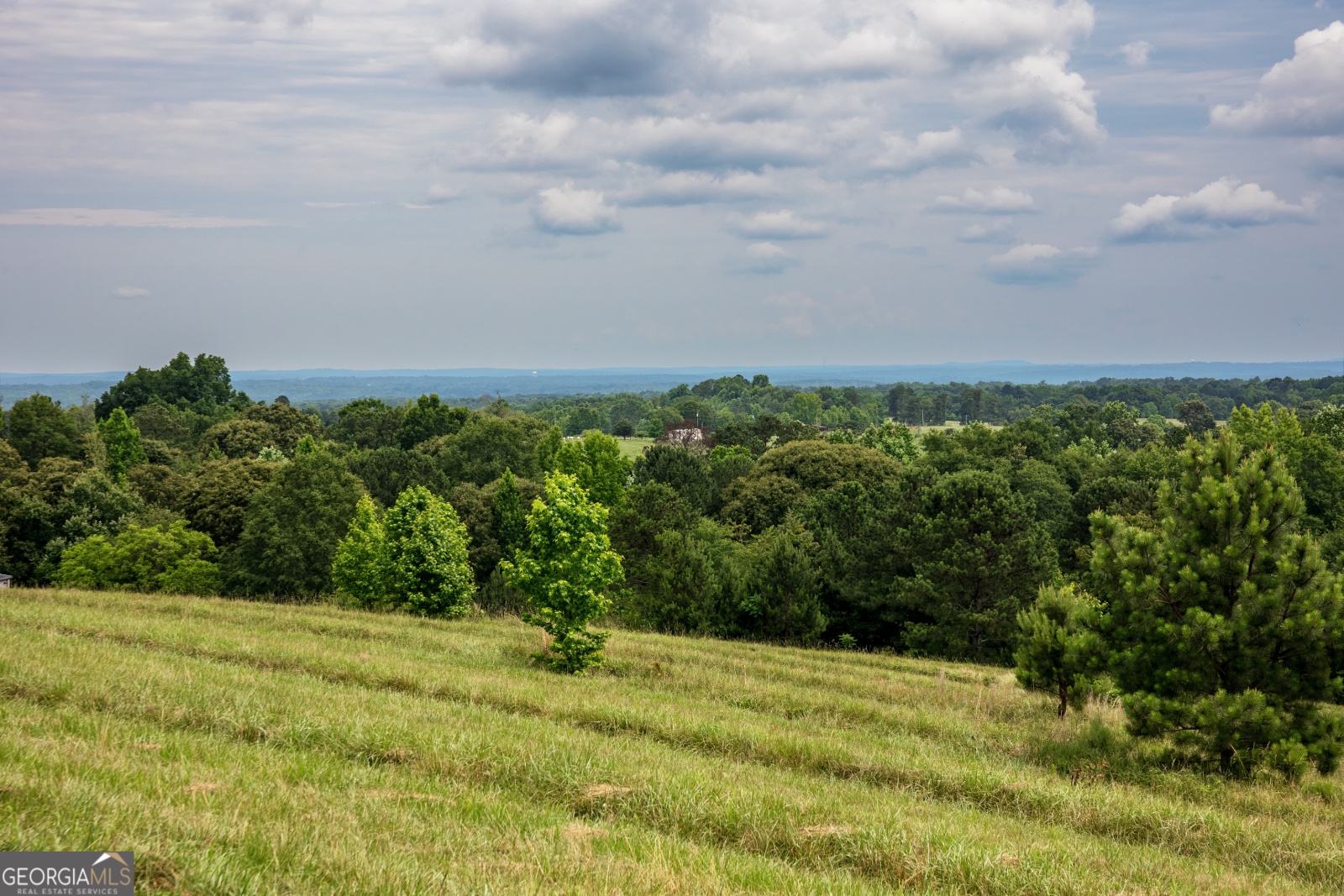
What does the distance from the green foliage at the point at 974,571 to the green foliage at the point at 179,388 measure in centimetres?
13171

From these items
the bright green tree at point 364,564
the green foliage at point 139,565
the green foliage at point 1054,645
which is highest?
the green foliage at point 1054,645

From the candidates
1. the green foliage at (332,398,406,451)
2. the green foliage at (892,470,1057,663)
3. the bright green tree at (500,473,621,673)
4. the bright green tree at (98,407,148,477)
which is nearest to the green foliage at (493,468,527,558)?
the green foliage at (892,470,1057,663)

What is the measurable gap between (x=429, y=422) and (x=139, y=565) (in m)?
65.3

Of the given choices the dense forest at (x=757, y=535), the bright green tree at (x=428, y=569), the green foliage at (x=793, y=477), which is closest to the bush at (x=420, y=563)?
the bright green tree at (x=428, y=569)

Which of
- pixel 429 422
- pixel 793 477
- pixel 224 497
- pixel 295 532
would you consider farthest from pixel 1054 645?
pixel 429 422

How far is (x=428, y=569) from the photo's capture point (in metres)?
37.0

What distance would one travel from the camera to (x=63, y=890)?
6426 mm

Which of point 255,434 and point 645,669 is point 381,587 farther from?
point 255,434

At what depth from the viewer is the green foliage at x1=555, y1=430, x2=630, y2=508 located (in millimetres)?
79375

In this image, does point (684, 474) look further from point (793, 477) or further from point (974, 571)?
point (974, 571)

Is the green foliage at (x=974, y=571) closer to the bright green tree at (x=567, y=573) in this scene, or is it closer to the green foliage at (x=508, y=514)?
the bright green tree at (x=567, y=573)

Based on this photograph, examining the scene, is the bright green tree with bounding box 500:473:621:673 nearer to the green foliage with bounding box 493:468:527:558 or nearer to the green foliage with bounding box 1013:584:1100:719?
the green foliage with bounding box 1013:584:1100:719

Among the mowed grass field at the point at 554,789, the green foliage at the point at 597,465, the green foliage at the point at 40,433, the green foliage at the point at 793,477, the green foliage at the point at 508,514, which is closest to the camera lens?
the mowed grass field at the point at 554,789

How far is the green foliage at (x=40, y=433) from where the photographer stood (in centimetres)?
8894
